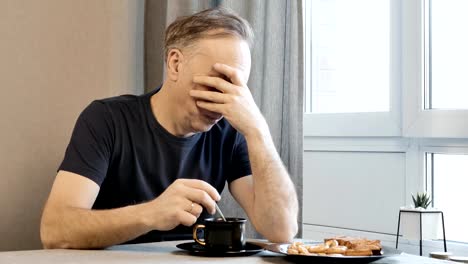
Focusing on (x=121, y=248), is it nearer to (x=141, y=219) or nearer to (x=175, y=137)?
(x=141, y=219)

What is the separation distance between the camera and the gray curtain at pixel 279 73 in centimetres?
223

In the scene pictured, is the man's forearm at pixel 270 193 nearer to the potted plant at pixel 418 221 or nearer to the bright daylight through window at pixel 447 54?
the potted plant at pixel 418 221

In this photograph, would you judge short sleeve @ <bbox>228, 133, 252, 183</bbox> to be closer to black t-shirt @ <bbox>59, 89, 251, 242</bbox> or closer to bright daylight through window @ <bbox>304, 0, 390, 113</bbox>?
black t-shirt @ <bbox>59, 89, 251, 242</bbox>

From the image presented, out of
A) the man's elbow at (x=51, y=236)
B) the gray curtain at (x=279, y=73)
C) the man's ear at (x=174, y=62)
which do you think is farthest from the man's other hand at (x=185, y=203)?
the gray curtain at (x=279, y=73)

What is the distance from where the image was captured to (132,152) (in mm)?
1867

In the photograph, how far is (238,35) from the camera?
1.85m

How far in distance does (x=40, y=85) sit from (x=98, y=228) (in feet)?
2.58

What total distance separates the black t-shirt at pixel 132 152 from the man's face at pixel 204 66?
3.5 inches

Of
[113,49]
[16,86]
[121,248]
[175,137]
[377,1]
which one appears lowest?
Answer: [121,248]

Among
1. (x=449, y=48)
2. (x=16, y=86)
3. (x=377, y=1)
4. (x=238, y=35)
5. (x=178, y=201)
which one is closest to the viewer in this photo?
(x=178, y=201)

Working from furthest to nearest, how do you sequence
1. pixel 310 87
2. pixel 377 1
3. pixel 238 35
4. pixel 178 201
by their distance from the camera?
pixel 310 87 → pixel 377 1 → pixel 238 35 → pixel 178 201

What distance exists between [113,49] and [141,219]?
3.31 ft

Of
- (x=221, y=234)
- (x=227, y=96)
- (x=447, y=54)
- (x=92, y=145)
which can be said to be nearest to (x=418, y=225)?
(x=447, y=54)

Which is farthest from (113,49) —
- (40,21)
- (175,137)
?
(175,137)
